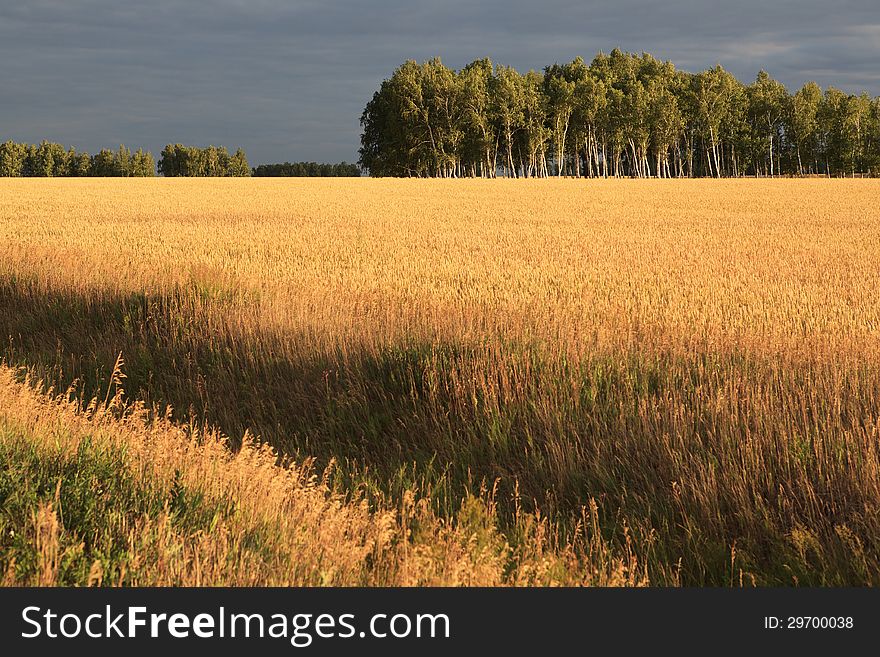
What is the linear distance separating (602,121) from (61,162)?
13196 cm

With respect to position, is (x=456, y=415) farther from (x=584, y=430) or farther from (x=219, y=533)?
(x=219, y=533)

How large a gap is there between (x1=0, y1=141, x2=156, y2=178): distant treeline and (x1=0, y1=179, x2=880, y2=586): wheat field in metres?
182

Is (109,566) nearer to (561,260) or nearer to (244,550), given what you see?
(244,550)

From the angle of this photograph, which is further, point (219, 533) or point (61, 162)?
point (61, 162)

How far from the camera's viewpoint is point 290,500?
5480mm

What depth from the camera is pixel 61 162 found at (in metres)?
187

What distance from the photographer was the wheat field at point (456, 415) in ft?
15.6

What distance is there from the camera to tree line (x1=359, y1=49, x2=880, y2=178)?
102188 mm

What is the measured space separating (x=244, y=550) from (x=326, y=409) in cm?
356

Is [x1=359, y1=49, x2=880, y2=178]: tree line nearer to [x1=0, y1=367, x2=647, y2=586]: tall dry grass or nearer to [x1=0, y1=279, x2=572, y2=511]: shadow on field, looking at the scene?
[x1=0, y1=279, x2=572, y2=511]: shadow on field

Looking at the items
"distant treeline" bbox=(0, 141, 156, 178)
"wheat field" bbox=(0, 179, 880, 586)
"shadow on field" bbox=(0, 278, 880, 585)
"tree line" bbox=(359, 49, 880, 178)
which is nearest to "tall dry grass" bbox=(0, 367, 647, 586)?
"wheat field" bbox=(0, 179, 880, 586)

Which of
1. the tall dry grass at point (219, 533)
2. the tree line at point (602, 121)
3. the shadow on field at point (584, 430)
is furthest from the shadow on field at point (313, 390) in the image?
the tree line at point (602, 121)

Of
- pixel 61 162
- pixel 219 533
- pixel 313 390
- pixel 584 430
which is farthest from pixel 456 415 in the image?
pixel 61 162

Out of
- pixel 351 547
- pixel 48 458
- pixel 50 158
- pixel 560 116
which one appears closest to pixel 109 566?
pixel 351 547
